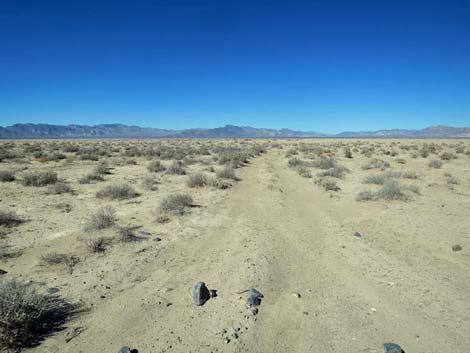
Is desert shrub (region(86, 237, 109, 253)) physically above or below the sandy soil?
above

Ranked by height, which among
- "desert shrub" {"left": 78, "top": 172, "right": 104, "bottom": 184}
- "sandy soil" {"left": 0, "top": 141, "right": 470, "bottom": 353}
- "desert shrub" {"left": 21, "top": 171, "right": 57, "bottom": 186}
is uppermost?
"desert shrub" {"left": 21, "top": 171, "right": 57, "bottom": 186}

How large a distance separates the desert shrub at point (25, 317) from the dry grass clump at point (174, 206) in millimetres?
5213

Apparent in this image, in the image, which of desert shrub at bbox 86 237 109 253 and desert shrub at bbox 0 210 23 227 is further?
desert shrub at bbox 0 210 23 227

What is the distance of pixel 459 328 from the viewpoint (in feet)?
14.1

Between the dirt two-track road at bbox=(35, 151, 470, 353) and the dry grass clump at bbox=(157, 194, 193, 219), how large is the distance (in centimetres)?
98

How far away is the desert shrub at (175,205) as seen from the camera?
9.98 m

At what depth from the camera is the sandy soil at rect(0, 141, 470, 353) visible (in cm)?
408

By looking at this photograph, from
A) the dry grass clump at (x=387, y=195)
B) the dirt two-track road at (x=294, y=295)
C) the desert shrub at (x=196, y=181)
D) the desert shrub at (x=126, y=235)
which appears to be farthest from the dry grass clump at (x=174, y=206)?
the dry grass clump at (x=387, y=195)

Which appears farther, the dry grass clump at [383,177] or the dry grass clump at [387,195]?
the dry grass clump at [383,177]

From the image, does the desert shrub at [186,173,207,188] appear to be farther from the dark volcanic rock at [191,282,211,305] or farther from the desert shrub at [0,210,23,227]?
the dark volcanic rock at [191,282,211,305]

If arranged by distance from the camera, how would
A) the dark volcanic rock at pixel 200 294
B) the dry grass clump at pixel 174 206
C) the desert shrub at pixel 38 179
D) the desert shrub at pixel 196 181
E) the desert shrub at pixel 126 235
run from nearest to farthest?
the dark volcanic rock at pixel 200 294, the desert shrub at pixel 126 235, the dry grass clump at pixel 174 206, the desert shrub at pixel 38 179, the desert shrub at pixel 196 181

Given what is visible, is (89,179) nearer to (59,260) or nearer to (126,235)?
(126,235)

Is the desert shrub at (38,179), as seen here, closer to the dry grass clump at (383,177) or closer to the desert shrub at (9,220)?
the desert shrub at (9,220)

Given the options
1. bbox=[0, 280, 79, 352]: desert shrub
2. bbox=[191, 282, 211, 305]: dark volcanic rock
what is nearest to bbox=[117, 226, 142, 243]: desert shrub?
bbox=[0, 280, 79, 352]: desert shrub
